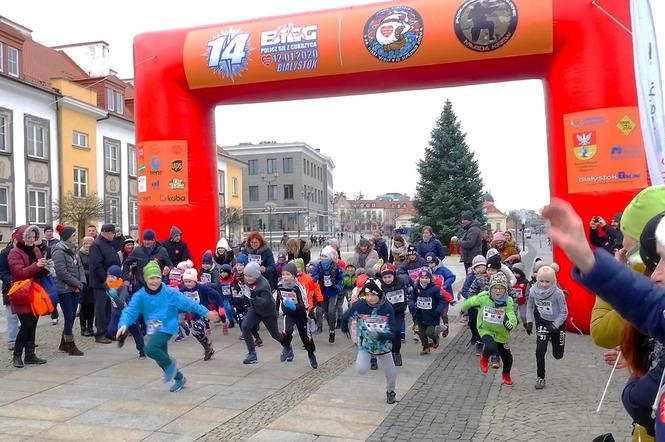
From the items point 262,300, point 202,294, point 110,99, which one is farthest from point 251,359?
point 110,99

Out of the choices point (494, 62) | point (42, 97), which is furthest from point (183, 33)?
point (42, 97)

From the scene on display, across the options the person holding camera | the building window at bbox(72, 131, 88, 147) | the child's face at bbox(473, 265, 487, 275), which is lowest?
the child's face at bbox(473, 265, 487, 275)

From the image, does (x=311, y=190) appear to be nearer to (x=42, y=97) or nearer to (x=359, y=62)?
(x=42, y=97)

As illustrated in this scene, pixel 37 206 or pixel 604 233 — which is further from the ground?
pixel 37 206

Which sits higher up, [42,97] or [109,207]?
[42,97]

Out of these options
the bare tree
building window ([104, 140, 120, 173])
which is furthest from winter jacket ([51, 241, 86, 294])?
building window ([104, 140, 120, 173])

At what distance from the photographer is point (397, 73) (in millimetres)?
11039

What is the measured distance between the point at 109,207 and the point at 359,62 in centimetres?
2574

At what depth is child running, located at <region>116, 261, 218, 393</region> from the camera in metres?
6.71

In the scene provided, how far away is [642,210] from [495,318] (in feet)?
15.2

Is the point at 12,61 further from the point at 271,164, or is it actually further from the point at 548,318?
the point at 271,164

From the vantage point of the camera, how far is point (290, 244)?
38.4ft

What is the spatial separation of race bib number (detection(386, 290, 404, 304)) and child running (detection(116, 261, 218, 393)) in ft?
8.43

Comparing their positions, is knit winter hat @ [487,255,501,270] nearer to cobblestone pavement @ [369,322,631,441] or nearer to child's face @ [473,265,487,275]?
child's face @ [473,265,487,275]
